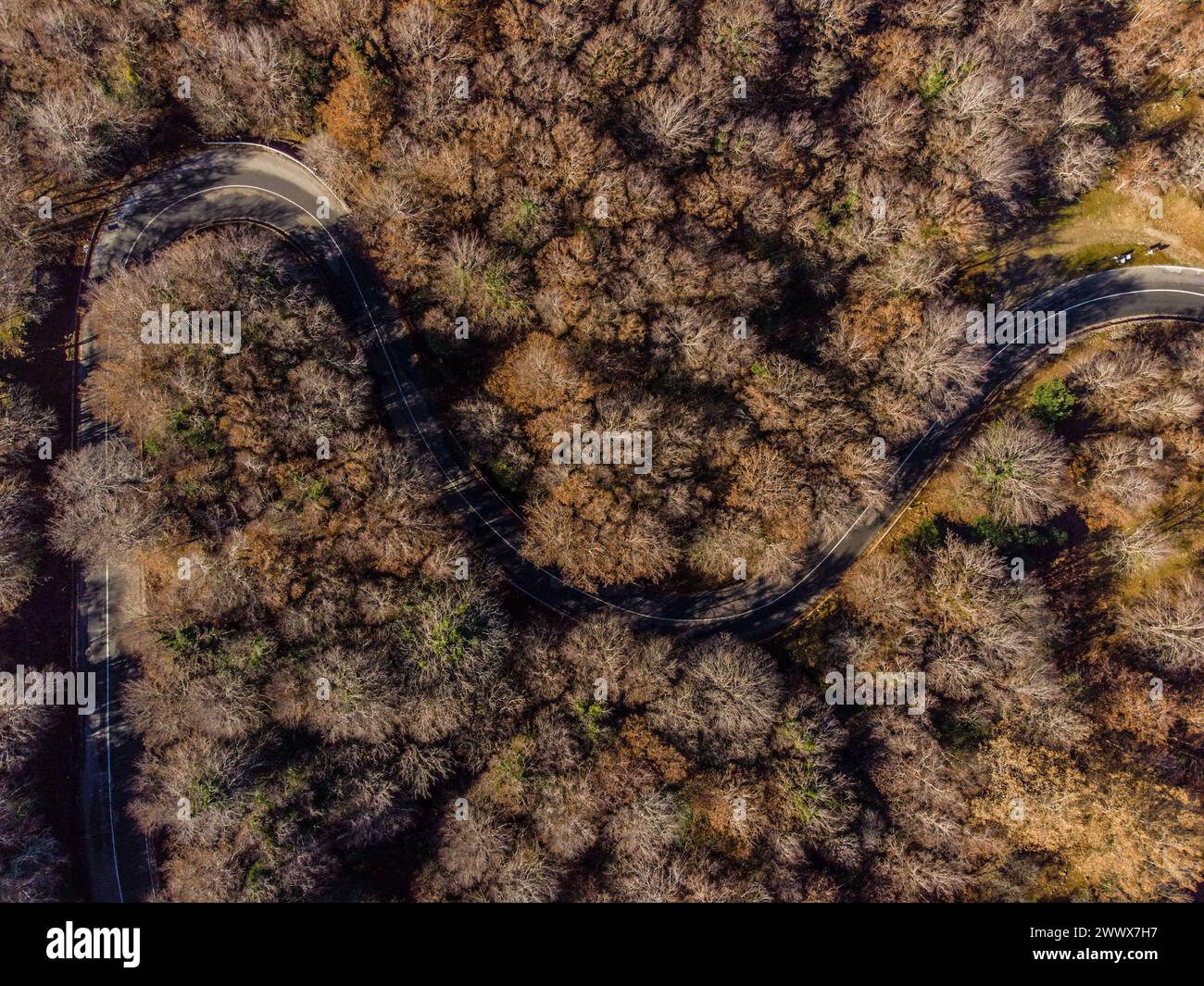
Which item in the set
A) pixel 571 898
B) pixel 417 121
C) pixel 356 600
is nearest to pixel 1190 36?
pixel 417 121

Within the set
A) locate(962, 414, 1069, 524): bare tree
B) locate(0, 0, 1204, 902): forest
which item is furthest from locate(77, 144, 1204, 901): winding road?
locate(962, 414, 1069, 524): bare tree

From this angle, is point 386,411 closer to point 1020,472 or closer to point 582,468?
point 582,468

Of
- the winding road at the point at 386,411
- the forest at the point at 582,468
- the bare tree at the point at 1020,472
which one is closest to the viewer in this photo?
the forest at the point at 582,468

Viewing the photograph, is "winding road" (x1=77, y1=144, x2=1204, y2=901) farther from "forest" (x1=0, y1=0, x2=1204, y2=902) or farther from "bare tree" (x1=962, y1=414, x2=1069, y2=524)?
"bare tree" (x1=962, y1=414, x2=1069, y2=524)

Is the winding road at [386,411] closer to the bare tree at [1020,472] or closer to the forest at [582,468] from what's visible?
the forest at [582,468]

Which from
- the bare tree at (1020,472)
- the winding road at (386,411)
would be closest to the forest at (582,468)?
the bare tree at (1020,472)

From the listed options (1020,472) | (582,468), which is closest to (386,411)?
(582,468)
